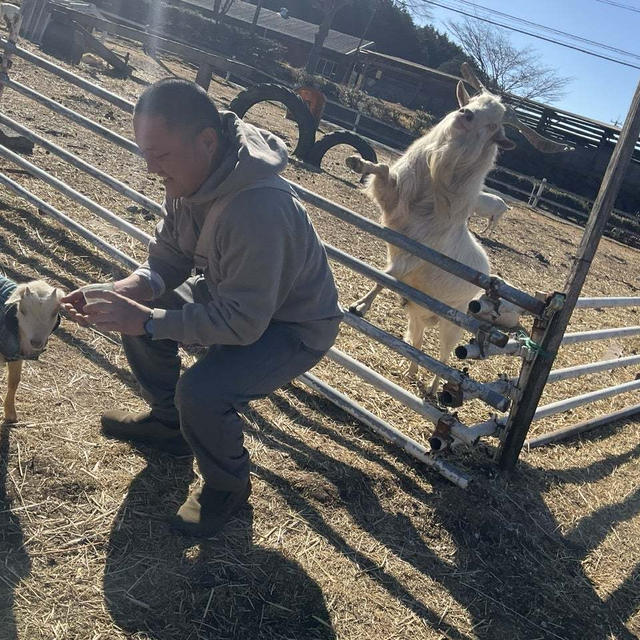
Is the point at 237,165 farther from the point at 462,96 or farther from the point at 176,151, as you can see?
the point at 462,96

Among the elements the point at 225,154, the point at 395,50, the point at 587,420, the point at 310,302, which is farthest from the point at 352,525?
the point at 395,50

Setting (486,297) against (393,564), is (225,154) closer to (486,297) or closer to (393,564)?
(486,297)

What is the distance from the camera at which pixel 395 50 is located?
4706 cm

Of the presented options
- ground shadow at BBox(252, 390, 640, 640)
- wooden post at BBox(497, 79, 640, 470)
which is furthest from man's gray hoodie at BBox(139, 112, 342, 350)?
wooden post at BBox(497, 79, 640, 470)

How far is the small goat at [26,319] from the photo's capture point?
298 cm

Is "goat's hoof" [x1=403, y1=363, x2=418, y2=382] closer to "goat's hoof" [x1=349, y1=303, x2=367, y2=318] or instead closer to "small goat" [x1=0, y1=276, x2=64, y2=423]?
"goat's hoof" [x1=349, y1=303, x2=367, y2=318]

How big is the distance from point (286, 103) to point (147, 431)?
32.7 ft

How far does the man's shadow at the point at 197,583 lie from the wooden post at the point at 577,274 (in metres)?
1.81

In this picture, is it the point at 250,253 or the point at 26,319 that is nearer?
the point at 250,253

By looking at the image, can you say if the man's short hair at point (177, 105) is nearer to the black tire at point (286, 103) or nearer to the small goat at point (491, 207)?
the small goat at point (491, 207)

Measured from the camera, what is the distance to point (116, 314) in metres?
2.68

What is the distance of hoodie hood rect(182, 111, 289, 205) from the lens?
266 cm

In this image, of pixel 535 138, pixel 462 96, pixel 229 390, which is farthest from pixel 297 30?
pixel 229 390

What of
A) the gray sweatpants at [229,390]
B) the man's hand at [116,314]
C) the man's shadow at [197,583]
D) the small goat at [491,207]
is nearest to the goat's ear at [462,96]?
the small goat at [491,207]
